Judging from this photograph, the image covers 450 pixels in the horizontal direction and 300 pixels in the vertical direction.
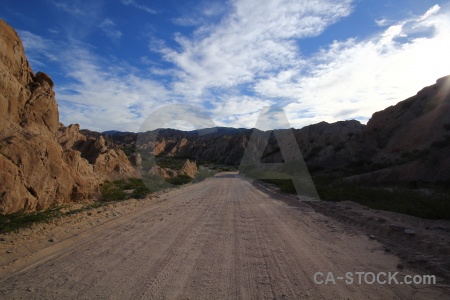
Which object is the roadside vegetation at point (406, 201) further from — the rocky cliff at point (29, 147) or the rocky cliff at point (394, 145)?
the rocky cliff at point (29, 147)

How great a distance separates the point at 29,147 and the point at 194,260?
25.8ft

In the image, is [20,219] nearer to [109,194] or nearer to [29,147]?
[29,147]

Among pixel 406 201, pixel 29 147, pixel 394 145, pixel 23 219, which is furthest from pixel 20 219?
pixel 394 145

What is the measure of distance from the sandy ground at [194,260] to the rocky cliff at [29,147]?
179cm

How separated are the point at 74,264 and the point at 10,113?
8.16m

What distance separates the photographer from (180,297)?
3955 millimetres

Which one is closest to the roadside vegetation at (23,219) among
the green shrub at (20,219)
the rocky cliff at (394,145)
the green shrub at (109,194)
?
the green shrub at (20,219)

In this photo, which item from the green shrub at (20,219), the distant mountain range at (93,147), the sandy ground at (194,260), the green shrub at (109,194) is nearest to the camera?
the sandy ground at (194,260)

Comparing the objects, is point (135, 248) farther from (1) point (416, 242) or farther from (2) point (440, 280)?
(1) point (416, 242)

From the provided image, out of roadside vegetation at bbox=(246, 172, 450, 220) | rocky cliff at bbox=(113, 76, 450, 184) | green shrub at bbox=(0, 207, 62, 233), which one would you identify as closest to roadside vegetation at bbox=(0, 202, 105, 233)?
green shrub at bbox=(0, 207, 62, 233)

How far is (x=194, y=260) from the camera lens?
5477 mm

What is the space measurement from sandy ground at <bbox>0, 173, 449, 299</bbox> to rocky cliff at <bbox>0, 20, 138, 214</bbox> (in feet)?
5.88

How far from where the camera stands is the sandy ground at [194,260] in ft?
13.5

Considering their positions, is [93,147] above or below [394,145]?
below
